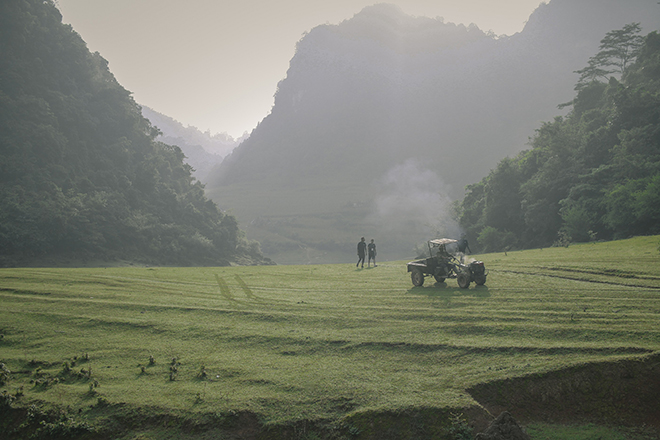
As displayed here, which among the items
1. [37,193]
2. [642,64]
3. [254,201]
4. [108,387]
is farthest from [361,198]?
[108,387]

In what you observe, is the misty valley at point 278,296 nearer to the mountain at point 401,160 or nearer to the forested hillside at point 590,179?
the forested hillside at point 590,179

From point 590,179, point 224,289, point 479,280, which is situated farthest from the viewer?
point 590,179

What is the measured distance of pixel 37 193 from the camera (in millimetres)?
41812

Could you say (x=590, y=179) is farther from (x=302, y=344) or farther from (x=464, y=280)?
(x=302, y=344)

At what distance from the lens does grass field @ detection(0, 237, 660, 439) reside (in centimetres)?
679

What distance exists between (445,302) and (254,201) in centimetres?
14038

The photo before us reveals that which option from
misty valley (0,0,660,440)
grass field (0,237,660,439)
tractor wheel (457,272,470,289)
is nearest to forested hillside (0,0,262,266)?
misty valley (0,0,660,440)

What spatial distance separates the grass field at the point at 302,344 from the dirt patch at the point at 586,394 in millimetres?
216

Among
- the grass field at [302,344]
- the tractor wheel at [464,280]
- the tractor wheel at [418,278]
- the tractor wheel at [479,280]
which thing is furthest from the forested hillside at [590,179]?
the tractor wheel at [418,278]

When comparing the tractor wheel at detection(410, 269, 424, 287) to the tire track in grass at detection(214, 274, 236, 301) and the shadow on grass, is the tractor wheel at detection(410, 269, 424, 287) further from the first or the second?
the tire track in grass at detection(214, 274, 236, 301)

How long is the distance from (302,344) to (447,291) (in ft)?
23.5

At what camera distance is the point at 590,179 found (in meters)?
39.9

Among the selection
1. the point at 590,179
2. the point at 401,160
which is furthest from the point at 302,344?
the point at 401,160

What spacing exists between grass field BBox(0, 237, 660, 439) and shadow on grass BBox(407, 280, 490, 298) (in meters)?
0.10
